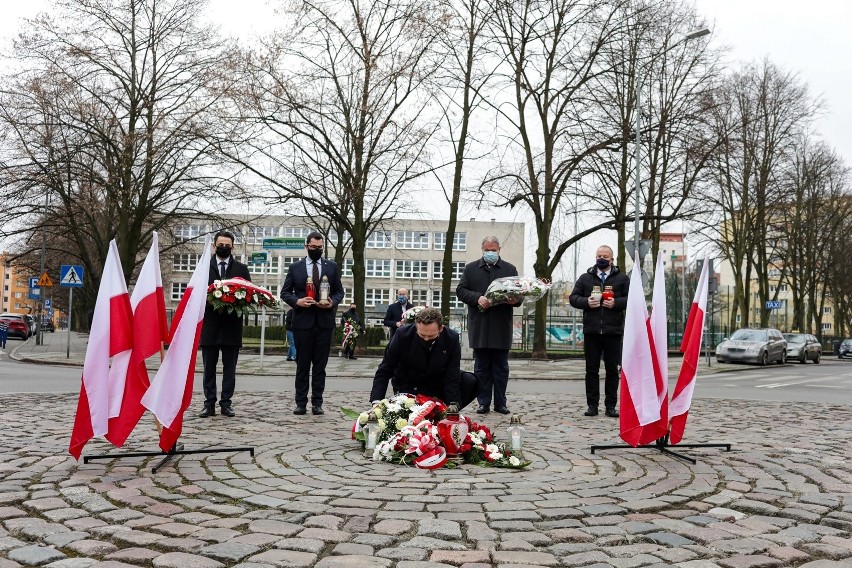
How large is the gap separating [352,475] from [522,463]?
49.4 inches

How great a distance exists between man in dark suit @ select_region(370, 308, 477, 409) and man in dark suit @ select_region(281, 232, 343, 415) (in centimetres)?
226

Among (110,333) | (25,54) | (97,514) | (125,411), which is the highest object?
(25,54)

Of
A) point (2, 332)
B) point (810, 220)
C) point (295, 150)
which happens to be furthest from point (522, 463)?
point (810, 220)

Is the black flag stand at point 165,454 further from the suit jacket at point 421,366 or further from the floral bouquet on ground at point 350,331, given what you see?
the floral bouquet on ground at point 350,331

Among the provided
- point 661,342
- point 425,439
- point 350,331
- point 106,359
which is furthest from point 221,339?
point 350,331

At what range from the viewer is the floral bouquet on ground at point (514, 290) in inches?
343

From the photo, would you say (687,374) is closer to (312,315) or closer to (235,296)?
(312,315)

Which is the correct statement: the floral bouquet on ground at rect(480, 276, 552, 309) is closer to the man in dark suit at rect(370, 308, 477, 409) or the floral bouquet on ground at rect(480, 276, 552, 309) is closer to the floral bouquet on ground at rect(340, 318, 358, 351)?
the man in dark suit at rect(370, 308, 477, 409)

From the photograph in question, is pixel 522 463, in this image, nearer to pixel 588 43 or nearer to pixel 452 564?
pixel 452 564

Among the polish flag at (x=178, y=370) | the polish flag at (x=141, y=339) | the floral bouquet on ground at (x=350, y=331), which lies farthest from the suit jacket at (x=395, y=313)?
the polish flag at (x=141, y=339)

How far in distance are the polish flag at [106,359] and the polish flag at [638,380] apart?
382cm

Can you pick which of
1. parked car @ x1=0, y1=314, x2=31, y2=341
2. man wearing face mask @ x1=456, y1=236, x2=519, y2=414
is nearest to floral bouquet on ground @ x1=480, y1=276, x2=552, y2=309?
man wearing face mask @ x1=456, y1=236, x2=519, y2=414

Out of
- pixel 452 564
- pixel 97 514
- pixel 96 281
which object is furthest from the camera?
pixel 96 281

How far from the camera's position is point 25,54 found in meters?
25.2
